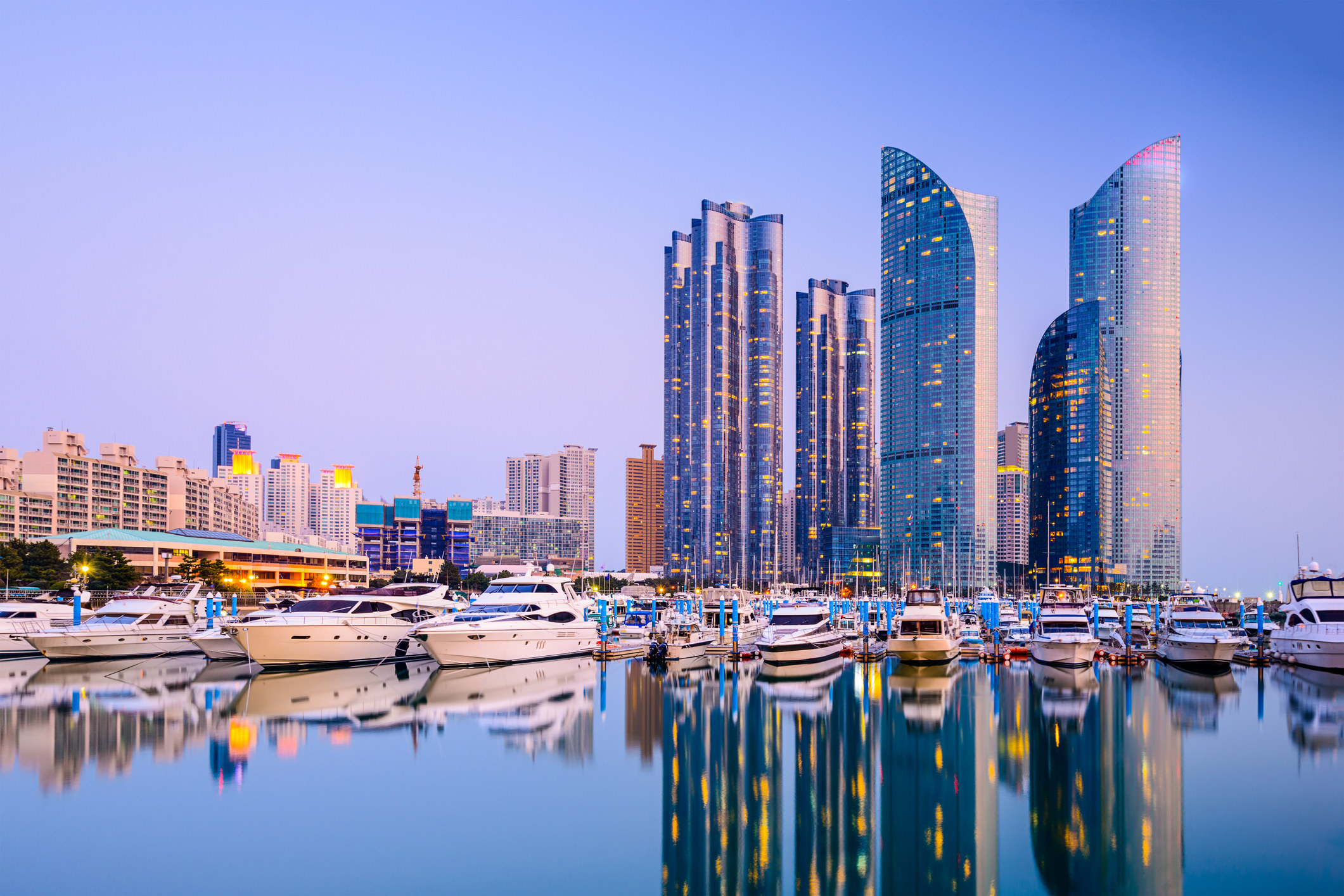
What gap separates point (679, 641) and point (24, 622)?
29813 millimetres

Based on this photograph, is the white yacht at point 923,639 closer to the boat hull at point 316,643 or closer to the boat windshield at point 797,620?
the boat windshield at point 797,620

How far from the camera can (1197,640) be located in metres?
42.3

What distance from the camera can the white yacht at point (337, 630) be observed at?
3794cm

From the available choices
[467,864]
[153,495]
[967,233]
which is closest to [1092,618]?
[467,864]

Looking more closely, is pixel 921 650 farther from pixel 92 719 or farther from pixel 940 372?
pixel 940 372

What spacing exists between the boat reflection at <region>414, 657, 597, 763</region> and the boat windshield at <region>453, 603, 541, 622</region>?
2033 mm

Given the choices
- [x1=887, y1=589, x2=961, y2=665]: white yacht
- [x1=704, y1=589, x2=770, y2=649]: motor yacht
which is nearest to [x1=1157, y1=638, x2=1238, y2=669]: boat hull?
[x1=887, y1=589, x2=961, y2=665]: white yacht

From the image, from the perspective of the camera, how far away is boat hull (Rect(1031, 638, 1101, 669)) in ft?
137

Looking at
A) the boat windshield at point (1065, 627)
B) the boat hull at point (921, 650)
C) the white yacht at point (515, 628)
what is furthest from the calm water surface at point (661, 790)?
the boat windshield at point (1065, 627)

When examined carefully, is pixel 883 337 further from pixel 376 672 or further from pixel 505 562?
pixel 376 672

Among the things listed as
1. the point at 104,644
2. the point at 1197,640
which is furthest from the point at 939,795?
the point at 104,644

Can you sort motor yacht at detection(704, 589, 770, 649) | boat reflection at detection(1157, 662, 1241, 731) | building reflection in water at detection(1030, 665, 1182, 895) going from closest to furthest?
building reflection in water at detection(1030, 665, 1182, 895)
boat reflection at detection(1157, 662, 1241, 731)
motor yacht at detection(704, 589, 770, 649)

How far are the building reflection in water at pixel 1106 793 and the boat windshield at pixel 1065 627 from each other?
9106mm

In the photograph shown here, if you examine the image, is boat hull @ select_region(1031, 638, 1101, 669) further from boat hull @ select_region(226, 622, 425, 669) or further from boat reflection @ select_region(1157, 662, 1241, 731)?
boat hull @ select_region(226, 622, 425, 669)
